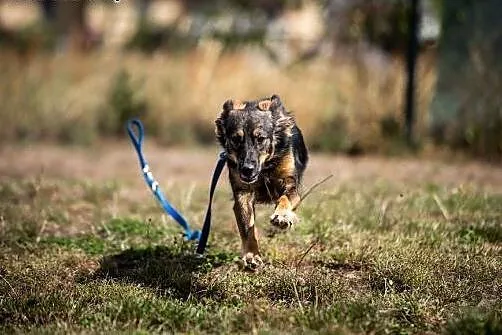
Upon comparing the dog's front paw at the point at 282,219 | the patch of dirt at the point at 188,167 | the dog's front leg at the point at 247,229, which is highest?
the dog's front paw at the point at 282,219

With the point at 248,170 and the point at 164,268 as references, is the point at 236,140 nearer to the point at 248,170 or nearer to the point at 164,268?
the point at 248,170

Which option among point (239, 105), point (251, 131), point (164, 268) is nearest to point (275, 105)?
point (239, 105)

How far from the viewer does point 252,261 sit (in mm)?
5301

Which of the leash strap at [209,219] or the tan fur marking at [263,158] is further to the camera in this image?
the leash strap at [209,219]

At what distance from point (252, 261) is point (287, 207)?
0.42m

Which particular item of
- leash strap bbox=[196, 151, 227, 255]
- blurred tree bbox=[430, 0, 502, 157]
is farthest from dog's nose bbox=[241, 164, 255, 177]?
blurred tree bbox=[430, 0, 502, 157]

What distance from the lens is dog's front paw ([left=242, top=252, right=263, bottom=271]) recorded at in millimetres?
5312

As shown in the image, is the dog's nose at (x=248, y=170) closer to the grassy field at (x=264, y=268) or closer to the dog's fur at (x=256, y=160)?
the dog's fur at (x=256, y=160)

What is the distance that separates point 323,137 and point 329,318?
8117mm

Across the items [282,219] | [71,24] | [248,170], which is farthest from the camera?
[71,24]

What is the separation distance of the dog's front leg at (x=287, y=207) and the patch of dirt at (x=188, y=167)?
11.0 feet

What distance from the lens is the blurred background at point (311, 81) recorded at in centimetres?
1145

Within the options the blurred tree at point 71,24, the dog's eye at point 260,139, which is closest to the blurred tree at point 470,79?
the dog's eye at point 260,139

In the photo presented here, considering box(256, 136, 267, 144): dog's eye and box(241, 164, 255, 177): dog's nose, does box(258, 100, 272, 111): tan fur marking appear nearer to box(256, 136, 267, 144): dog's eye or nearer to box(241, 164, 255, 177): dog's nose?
box(256, 136, 267, 144): dog's eye
